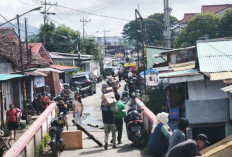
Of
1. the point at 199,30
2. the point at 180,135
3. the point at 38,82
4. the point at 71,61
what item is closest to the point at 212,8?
the point at 199,30

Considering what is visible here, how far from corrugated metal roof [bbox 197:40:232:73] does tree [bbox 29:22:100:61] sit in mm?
41180

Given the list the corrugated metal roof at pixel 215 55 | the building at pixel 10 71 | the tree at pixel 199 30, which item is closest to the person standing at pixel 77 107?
the building at pixel 10 71

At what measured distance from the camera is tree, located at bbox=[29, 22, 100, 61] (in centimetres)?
5866

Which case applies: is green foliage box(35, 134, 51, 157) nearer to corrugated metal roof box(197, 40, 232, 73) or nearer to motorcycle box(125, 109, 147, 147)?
motorcycle box(125, 109, 147, 147)

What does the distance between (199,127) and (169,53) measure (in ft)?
18.7

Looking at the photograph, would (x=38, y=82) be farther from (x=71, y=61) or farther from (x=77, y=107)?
(x=71, y=61)

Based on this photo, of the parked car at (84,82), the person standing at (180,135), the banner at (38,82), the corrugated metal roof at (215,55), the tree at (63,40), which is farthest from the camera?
the tree at (63,40)

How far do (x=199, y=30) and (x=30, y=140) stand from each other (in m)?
33.9

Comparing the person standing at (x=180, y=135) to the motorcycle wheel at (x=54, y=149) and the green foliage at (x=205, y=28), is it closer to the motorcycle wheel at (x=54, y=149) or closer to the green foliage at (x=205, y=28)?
the motorcycle wheel at (x=54, y=149)

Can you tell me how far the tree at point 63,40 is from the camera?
58.7 metres

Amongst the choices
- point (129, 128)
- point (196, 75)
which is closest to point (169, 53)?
point (196, 75)

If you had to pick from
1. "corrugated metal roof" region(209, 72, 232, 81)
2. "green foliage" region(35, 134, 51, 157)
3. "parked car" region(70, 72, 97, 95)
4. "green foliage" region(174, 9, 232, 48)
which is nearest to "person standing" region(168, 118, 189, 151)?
"green foliage" region(35, 134, 51, 157)

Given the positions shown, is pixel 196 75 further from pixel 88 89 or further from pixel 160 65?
pixel 88 89

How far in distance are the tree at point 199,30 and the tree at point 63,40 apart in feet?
64.2
